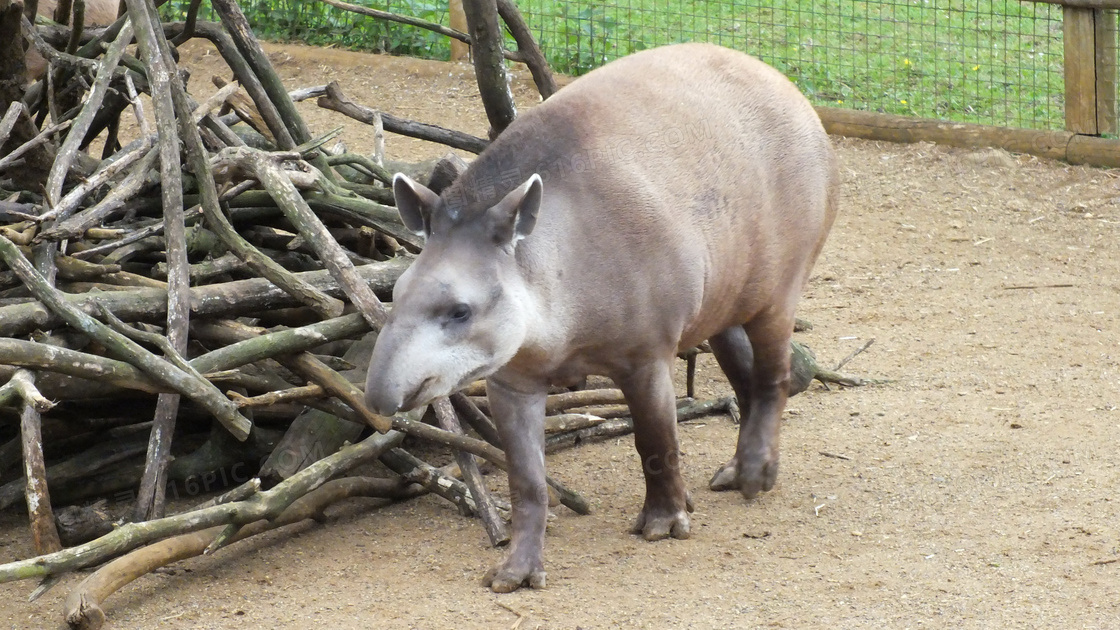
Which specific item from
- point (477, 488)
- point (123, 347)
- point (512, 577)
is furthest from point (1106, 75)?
point (123, 347)

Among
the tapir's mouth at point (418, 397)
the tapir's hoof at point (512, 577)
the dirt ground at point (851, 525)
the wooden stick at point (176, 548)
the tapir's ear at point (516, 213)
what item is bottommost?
the dirt ground at point (851, 525)

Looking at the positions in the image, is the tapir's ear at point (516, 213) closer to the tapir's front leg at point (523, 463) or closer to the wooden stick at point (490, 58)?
the tapir's front leg at point (523, 463)

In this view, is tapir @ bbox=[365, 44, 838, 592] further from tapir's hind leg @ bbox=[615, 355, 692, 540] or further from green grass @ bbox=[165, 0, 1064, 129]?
green grass @ bbox=[165, 0, 1064, 129]

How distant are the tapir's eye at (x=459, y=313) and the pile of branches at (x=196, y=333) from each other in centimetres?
70

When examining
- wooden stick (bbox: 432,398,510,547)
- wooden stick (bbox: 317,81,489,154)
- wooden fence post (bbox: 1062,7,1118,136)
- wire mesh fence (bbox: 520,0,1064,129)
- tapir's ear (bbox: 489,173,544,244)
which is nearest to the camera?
tapir's ear (bbox: 489,173,544,244)

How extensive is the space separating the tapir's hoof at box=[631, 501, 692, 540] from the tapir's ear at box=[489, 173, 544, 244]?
109cm

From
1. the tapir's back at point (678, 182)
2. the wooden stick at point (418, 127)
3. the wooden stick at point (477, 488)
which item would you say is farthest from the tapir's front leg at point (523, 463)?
the wooden stick at point (418, 127)

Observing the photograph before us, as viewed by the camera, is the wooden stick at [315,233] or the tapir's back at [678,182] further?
the wooden stick at [315,233]

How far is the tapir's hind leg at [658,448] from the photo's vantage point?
12.3ft

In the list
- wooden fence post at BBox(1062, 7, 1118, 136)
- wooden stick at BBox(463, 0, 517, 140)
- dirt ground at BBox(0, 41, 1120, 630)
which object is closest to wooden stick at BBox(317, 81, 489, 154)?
wooden stick at BBox(463, 0, 517, 140)

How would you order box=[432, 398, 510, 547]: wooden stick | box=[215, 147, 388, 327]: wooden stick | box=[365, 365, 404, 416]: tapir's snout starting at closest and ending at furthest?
Result: box=[365, 365, 404, 416]: tapir's snout < box=[432, 398, 510, 547]: wooden stick < box=[215, 147, 388, 327]: wooden stick

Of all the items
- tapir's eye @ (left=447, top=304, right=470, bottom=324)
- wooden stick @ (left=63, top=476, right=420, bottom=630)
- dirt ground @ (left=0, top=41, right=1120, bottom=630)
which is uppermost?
tapir's eye @ (left=447, top=304, right=470, bottom=324)

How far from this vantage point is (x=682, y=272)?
373 cm

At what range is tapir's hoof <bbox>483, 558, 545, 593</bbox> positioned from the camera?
3553 millimetres
